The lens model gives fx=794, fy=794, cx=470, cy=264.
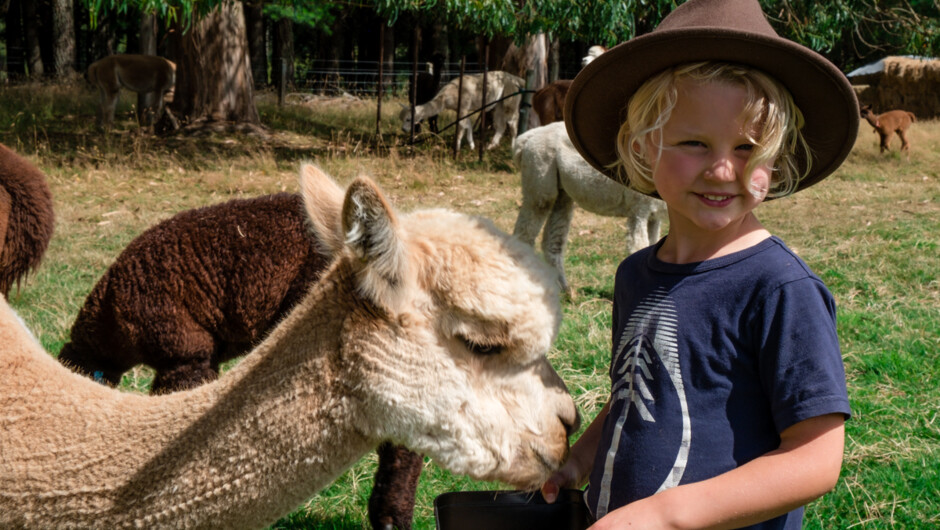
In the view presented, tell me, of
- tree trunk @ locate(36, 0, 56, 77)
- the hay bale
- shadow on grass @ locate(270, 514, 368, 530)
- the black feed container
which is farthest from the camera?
tree trunk @ locate(36, 0, 56, 77)

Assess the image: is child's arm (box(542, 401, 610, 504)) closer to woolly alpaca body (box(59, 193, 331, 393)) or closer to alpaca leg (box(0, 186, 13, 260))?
woolly alpaca body (box(59, 193, 331, 393))

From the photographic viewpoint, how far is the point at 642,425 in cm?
186

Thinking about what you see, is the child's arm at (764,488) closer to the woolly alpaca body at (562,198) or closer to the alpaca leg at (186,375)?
the alpaca leg at (186,375)

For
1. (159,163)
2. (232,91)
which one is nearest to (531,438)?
(159,163)

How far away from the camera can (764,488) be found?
1601 mm

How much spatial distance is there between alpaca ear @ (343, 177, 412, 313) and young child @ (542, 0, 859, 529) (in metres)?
0.61

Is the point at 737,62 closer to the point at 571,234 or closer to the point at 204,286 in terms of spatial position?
the point at 204,286

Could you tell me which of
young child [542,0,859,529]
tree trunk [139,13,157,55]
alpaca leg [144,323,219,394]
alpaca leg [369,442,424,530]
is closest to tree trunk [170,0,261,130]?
tree trunk [139,13,157,55]

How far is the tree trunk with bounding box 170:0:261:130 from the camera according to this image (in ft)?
51.6

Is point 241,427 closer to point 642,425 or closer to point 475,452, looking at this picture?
point 475,452

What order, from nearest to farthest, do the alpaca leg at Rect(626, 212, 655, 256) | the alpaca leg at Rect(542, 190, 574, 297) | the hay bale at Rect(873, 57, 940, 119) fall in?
the alpaca leg at Rect(626, 212, 655, 256) < the alpaca leg at Rect(542, 190, 574, 297) < the hay bale at Rect(873, 57, 940, 119)

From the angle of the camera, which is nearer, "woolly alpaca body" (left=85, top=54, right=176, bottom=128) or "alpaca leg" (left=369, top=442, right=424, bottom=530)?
"alpaca leg" (left=369, top=442, right=424, bottom=530)

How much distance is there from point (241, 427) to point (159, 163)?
12369 millimetres

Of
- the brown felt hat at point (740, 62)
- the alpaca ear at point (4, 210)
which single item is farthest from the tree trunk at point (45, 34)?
the brown felt hat at point (740, 62)
